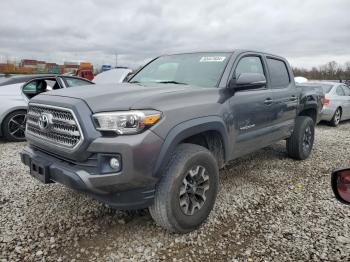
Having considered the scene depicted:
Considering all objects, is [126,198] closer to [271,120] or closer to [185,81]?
[185,81]

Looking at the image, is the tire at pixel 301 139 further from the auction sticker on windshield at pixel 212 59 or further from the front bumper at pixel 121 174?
the front bumper at pixel 121 174

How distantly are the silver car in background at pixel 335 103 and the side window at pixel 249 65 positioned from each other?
6.13 meters

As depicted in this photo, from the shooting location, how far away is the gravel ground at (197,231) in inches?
102

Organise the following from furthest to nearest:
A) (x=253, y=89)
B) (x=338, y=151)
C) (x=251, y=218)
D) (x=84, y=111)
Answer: (x=338, y=151) < (x=253, y=89) < (x=251, y=218) < (x=84, y=111)

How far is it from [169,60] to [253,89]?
3.95 feet

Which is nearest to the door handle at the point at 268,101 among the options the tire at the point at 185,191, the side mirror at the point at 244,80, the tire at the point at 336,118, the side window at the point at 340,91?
the side mirror at the point at 244,80

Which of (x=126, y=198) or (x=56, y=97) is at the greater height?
(x=56, y=97)

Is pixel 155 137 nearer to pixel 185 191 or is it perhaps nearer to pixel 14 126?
pixel 185 191

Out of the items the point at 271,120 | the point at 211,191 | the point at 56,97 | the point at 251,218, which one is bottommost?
the point at 251,218

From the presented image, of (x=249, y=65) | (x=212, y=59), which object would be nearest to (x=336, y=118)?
(x=249, y=65)

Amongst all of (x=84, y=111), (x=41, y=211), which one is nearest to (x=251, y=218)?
(x=84, y=111)

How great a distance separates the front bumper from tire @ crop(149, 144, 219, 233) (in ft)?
0.44

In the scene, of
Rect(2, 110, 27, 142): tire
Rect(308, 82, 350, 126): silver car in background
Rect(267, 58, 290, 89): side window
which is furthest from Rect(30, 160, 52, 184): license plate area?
Rect(308, 82, 350, 126): silver car in background

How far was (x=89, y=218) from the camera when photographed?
3.13 metres
